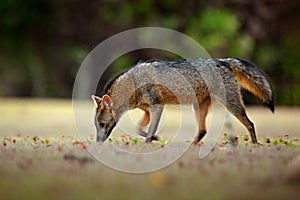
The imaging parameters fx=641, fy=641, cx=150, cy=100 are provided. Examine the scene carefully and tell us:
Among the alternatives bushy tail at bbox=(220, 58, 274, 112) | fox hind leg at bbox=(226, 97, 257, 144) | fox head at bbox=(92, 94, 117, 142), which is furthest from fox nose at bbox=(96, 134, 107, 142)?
bushy tail at bbox=(220, 58, 274, 112)

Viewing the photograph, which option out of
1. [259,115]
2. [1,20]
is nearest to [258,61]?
[259,115]

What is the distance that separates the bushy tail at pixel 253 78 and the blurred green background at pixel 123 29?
10.6 metres

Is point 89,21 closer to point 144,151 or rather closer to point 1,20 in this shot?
point 1,20

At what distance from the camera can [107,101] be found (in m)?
7.43

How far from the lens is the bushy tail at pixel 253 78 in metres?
7.51

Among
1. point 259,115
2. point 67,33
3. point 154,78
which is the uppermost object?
point 67,33

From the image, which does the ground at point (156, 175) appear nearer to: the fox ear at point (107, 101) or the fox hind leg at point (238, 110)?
the fox hind leg at point (238, 110)

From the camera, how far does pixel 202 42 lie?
1856 centimetres

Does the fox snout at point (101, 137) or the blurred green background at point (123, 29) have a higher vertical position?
the blurred green background at point (123, 29)

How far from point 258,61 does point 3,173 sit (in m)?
14.7

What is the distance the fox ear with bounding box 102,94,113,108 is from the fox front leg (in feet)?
1.61

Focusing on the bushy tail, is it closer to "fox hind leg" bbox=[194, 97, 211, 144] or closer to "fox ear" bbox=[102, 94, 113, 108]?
"fox hind leg" bbox=[194, 97, 211, 144]

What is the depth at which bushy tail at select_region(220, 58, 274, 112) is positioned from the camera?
7.51 meters

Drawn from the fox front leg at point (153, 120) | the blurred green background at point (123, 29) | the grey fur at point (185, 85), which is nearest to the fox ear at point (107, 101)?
the grey fur at point (185, 85)
